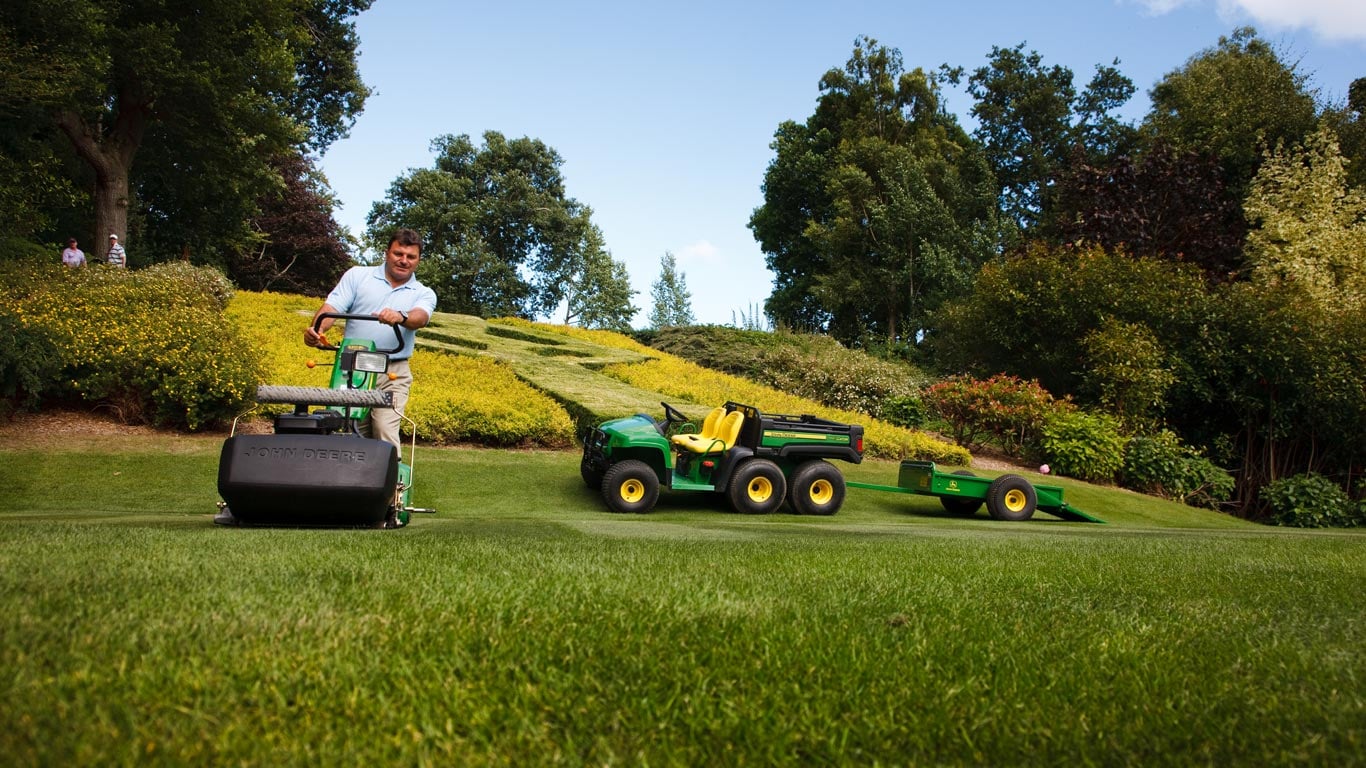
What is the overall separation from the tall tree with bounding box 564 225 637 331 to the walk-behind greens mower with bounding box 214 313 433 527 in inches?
1491

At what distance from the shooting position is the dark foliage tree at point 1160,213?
70.9 ft

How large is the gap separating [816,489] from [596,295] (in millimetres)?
34353

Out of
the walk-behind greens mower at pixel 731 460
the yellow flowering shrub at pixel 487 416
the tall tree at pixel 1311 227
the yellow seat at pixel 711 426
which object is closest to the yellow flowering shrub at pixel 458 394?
the yellow flowering shrub at pixel 487 416

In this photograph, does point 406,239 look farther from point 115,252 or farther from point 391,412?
point 115,252

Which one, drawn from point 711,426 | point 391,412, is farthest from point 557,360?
point 391,412

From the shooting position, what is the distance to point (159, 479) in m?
8.30

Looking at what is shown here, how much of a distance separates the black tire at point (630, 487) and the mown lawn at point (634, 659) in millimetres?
4538

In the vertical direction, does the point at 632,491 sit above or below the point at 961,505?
below

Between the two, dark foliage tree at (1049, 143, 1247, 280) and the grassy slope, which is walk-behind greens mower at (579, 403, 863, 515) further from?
dark foliage tree at (1049, 143, 1247, 280)

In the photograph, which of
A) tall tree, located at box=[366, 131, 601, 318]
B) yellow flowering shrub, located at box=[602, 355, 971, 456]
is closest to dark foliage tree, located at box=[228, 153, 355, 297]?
tall tree, located at box=[366, 131, 601, 318]

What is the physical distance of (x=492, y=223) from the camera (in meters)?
41.1

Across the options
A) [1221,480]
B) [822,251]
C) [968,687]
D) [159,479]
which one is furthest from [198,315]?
[822,251]

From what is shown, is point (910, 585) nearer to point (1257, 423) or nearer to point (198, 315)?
point (198, 315)

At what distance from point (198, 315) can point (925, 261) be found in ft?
73.9
